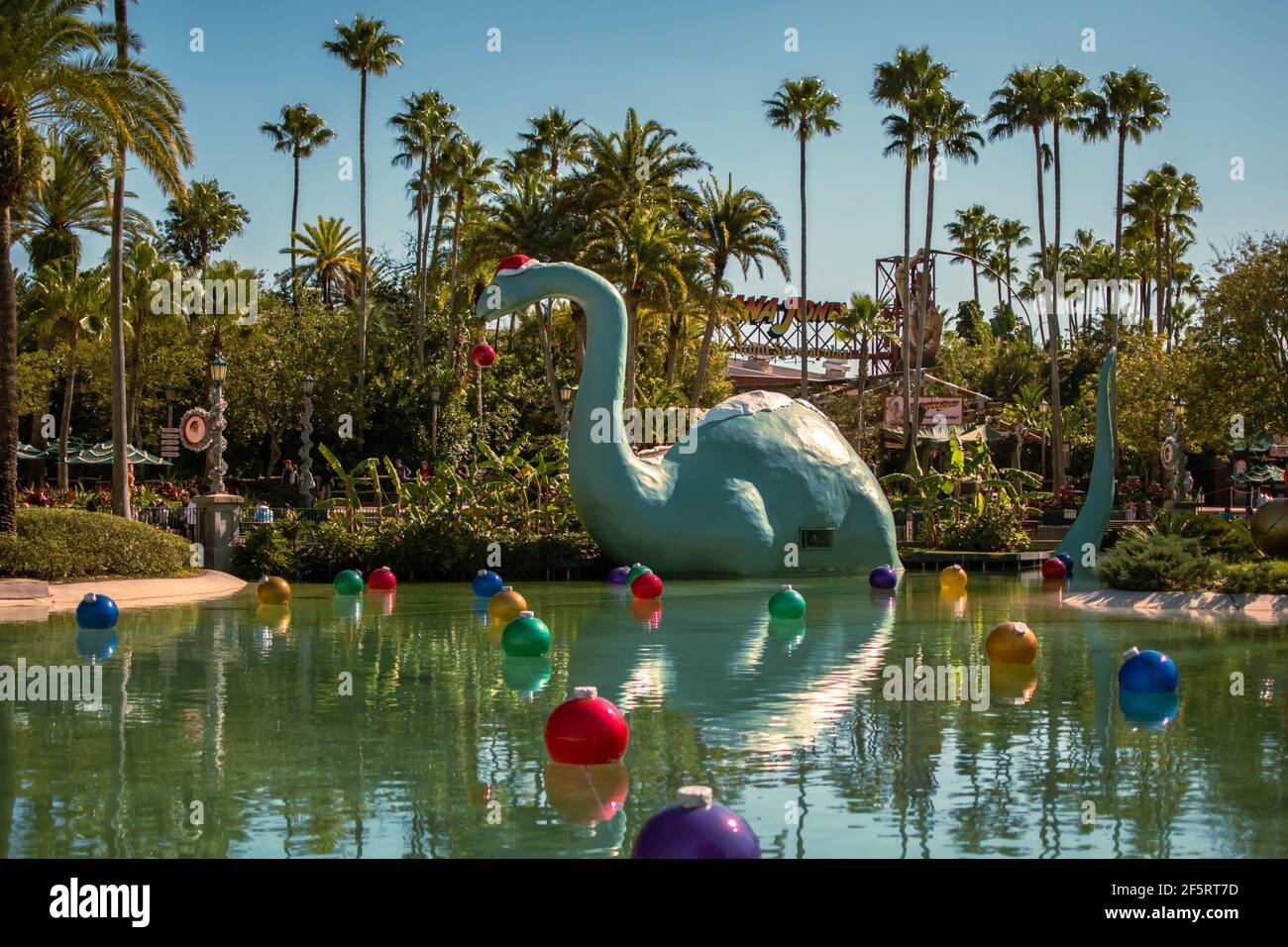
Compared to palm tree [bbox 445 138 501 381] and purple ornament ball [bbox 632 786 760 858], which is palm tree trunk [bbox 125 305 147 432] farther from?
purple ornament ball [bbox 632 786 760 858]

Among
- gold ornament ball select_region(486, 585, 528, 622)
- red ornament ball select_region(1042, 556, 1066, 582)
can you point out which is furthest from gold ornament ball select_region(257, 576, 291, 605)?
red ornament ball select_region(1042, 556, 1066, 582)

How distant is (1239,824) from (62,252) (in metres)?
32.3

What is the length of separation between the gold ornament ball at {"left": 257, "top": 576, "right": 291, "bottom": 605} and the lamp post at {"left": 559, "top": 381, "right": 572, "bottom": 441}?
20613 millimetres

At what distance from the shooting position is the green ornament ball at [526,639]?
44.3 ft

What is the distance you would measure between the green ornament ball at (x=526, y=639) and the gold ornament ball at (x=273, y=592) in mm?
7060

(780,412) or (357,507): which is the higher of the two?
(780,412)

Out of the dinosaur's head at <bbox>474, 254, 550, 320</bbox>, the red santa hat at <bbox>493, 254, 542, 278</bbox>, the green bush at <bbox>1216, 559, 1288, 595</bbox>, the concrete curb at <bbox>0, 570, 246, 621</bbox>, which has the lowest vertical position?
the concrete curb at <bbox>0, 570, 246, 621</bbox>

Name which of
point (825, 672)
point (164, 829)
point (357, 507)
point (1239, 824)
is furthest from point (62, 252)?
point (1239, 824)

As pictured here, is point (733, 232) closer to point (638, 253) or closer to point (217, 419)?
point (638, 253)

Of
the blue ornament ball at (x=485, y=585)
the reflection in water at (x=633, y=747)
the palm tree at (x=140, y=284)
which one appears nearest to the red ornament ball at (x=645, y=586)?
the blue ornament ball at (x=485, y=585)

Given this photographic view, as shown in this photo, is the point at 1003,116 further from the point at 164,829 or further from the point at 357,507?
the point at 164,829

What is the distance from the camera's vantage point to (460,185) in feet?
151

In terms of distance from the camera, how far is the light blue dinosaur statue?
2217cm
